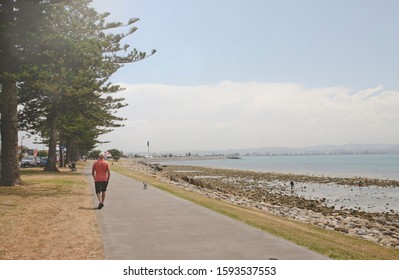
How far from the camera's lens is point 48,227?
9555mm

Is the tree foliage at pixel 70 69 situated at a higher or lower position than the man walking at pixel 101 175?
higher

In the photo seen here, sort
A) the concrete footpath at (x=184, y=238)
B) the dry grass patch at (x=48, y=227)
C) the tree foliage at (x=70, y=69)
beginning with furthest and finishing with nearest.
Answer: the tree foliage at (x=70, y=69), the dry grass patch at (x=48, y=227), the concrete footpath at (x=184, y=238)

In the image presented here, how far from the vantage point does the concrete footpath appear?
22.2 feet

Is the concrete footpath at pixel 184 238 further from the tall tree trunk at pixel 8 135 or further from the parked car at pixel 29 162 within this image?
the parked car at pixel 29 162

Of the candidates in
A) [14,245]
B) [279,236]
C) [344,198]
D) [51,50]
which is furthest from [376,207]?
[14,245]

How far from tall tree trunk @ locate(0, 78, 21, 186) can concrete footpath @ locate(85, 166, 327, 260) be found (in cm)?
877

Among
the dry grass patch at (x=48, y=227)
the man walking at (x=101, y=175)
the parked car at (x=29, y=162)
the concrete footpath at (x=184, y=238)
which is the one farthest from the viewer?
the parked car at (x=29, y=162)

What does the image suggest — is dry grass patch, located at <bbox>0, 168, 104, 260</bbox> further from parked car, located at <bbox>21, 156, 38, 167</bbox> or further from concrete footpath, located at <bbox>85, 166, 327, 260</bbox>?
parked car, located at <bbox>21, 156, 38, 167</bbox>

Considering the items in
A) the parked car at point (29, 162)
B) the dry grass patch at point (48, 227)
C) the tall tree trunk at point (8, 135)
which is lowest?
the dry grass patch at point (48, 227)

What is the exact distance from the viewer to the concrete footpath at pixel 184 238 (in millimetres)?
6762

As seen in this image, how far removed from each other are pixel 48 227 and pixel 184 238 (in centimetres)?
376

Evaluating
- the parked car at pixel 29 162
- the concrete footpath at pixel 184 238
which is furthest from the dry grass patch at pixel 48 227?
the parked car at pixel 29 162

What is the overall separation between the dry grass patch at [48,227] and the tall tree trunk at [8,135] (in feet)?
8.60
